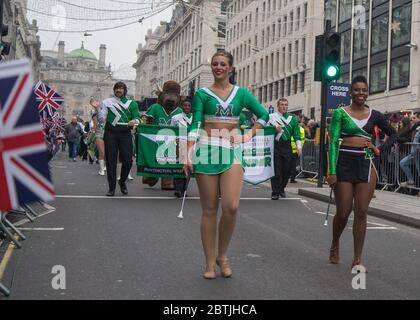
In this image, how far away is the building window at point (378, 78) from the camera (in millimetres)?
41969

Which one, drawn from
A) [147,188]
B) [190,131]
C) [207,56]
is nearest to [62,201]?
[147,188]

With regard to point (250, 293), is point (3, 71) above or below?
above

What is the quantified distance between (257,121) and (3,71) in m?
2.89

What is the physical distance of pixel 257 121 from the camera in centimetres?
548

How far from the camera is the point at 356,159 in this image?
5.81m

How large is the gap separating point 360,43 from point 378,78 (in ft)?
14.6

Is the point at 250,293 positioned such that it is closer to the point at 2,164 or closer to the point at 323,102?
the point at 2,164

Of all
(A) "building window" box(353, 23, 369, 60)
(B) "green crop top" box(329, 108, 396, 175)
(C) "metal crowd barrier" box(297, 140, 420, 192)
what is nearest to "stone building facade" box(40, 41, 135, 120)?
(A) "building window" box(353, 23, 369, 60)

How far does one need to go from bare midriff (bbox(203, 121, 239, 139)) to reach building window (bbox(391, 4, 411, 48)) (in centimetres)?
3629

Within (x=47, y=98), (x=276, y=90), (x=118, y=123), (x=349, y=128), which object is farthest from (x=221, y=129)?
(x=276, y=90)

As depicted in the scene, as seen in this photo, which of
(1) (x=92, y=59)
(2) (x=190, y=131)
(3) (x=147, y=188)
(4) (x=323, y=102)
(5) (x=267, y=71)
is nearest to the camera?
(2) (x=190, y=131)

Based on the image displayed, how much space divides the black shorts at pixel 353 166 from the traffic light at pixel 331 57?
27.2ft

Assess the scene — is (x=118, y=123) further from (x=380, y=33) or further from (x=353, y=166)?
(x=380, y=33)

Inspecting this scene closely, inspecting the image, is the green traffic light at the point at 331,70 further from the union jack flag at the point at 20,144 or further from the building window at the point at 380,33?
the building window at the point at 380,33
